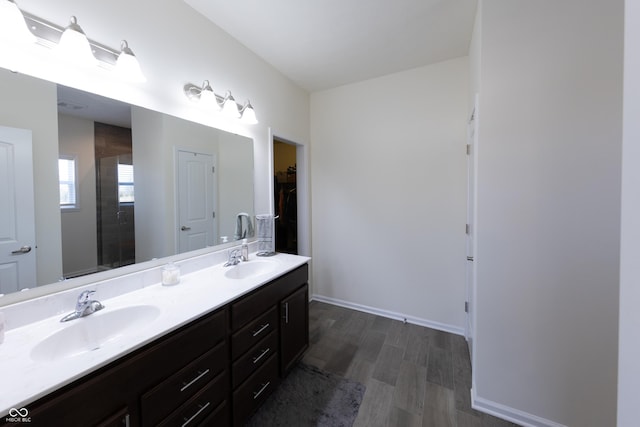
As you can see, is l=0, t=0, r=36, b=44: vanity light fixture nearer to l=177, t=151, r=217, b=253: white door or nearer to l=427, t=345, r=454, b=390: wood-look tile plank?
l=177, t=151, r=217, b=253: white door

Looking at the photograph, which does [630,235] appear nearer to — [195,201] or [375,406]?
[375,406]

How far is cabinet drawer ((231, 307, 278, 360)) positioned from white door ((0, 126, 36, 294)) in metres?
0.94

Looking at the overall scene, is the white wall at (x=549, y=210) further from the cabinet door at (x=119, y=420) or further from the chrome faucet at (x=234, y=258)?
the cabinet door at (x=119, y=420)

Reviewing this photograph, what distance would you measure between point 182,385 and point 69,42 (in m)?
1.62

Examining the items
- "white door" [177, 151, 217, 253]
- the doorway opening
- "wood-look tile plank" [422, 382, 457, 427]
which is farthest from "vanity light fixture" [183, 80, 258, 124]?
"wood-look tile plank" [422, 382, 457, 427]

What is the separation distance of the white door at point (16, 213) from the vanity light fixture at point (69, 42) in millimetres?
403

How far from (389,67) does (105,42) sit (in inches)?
91.7

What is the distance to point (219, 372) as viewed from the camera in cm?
126

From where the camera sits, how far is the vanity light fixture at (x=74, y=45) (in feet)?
3.64

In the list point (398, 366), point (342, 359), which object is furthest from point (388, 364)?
point (342, 359)

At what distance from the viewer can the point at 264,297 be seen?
1.56 metres

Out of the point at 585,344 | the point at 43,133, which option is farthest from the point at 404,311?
the point at 43,133

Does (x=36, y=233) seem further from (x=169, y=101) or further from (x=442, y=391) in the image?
(x=442, y=391)

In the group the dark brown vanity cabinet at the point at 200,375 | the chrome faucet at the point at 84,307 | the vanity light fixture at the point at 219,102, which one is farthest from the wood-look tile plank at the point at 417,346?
the vanity light fixture at the point at 219,102
